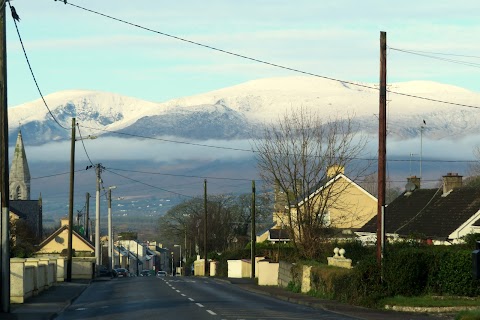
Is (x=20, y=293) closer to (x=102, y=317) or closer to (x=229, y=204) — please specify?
(x=102, y=317)

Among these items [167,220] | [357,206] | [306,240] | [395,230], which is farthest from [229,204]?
[306,240]

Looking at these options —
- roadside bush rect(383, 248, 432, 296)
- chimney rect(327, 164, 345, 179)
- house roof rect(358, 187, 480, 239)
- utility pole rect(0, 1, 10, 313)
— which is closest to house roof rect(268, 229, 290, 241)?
house roof rect(358, 187, 480, 239)

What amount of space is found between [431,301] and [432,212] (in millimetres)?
31523

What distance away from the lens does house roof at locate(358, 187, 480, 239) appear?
6122cm

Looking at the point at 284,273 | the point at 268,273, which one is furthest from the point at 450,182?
the point at 284,273

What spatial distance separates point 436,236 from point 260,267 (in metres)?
10.5

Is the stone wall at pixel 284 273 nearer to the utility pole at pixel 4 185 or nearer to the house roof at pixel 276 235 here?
the utility pole at pixel 4 185

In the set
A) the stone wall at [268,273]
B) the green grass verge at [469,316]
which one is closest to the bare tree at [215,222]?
the stone wall at [268,273]

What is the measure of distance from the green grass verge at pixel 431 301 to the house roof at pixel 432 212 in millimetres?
22635

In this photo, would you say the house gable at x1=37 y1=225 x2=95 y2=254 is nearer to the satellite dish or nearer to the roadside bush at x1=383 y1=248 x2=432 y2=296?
the satellite dish

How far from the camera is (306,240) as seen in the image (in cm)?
5638

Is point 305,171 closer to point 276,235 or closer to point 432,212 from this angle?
point 432,212

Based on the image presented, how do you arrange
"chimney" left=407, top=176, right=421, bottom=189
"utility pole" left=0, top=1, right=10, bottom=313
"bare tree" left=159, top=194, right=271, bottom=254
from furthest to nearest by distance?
"bare tree" left=159, top=194, right=271, bottom=254 → "chimney" left=407, top=176, right=421, bottom=189 → "utility pole" left=0, top=1, right=10, bottom=313

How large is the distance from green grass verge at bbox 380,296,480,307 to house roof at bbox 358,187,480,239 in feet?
74.3
